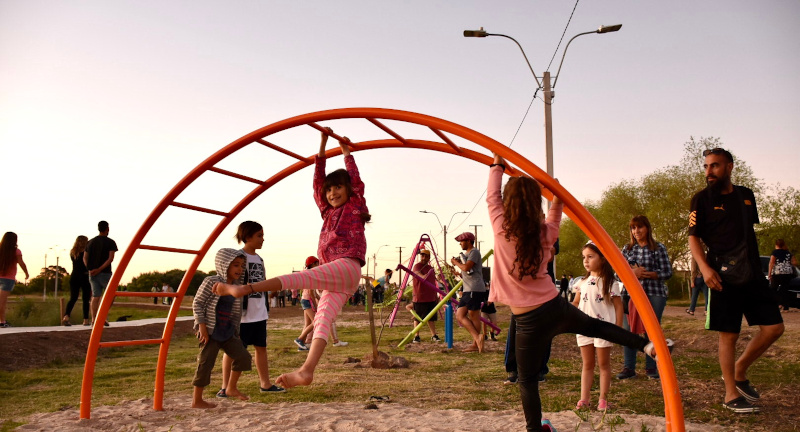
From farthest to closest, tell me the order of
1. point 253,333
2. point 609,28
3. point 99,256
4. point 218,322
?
1. point 609,28
2. point 99,256
3. point 253,333
4. point 218,322

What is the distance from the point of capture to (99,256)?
9719mm

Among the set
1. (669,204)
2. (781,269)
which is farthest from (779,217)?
(781,269)

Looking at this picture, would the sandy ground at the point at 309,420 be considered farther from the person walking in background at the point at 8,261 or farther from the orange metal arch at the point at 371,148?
the person walking in background at the point at 8,261

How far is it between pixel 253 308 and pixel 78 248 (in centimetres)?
652

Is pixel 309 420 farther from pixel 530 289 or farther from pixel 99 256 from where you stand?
pixel 99 256

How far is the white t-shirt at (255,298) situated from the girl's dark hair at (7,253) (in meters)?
5.97

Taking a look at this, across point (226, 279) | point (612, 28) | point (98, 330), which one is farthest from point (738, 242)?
point (612, 28)

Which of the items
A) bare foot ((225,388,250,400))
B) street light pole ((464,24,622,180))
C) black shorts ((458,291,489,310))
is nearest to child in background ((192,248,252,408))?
bare foot ((225,388,250,400))

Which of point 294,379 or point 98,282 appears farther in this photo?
point 98,282

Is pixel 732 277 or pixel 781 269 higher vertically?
pixel 781 269

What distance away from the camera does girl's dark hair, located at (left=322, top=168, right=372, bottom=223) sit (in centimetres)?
430

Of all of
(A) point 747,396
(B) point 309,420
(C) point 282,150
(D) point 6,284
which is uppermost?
(C) point 282,150

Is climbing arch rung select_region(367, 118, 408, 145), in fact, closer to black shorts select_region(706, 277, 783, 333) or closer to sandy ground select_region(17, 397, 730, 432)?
sandy ground select_region(17, 397, 730, 432)

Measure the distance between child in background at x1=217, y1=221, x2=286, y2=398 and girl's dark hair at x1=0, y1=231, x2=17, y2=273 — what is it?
230 inches
